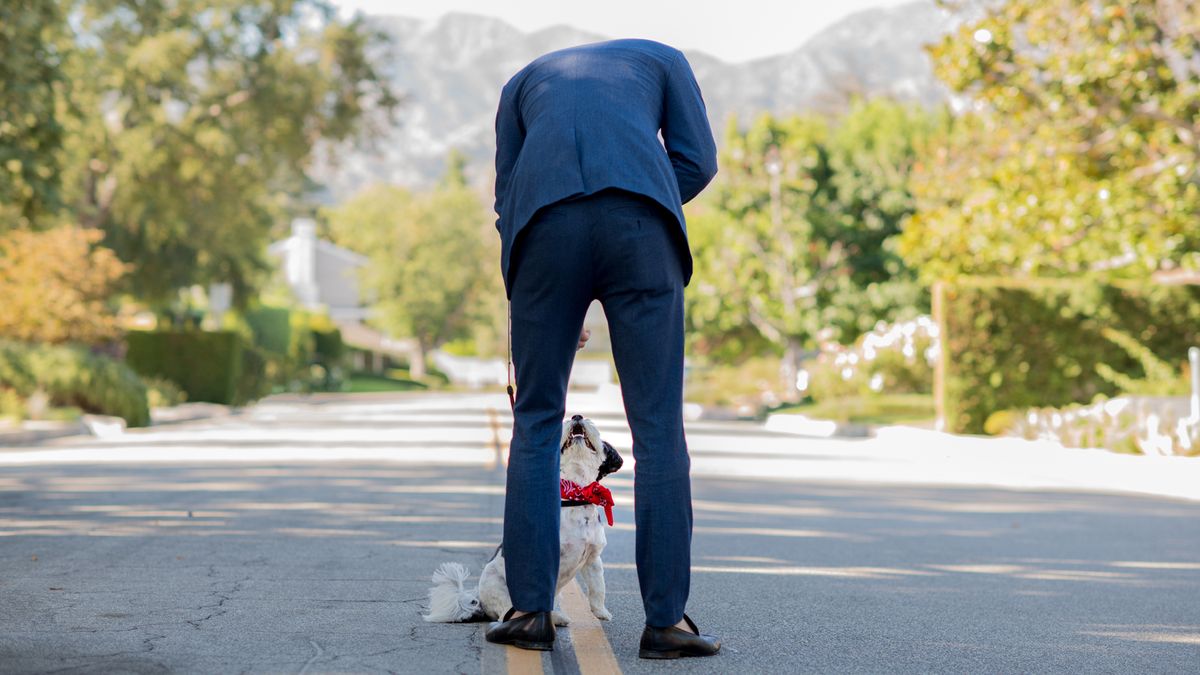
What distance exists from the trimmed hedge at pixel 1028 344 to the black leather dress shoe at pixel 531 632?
65.3ft

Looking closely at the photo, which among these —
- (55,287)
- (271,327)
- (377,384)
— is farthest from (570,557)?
(377,384)

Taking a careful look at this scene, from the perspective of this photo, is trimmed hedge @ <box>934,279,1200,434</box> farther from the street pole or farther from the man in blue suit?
the man in blue suit

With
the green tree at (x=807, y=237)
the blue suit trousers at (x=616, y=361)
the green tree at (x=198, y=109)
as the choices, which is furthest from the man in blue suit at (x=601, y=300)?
the green tree at (x=807, y=237)

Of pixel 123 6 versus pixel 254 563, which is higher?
pixel 123 6

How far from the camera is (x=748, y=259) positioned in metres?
41.7

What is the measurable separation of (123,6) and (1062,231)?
72.5ft

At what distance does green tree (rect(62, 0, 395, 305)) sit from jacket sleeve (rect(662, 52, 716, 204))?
29207 mm

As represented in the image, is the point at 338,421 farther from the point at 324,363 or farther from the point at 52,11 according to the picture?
the point at 324,363

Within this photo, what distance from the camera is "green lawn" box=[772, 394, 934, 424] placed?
31.1 meters

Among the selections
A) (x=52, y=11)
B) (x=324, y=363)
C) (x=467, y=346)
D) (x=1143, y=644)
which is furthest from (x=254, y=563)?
(x=467, y=346)

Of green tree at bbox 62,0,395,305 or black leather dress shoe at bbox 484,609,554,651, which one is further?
green tree at bbox 62,0,395,305

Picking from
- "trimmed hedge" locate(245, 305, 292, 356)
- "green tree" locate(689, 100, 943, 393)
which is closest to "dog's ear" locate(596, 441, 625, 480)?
"green tree" locate(689, 100, 943, 393)

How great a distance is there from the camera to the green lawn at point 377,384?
209ft

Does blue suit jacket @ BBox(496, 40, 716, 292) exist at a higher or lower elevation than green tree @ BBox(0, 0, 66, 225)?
lower
